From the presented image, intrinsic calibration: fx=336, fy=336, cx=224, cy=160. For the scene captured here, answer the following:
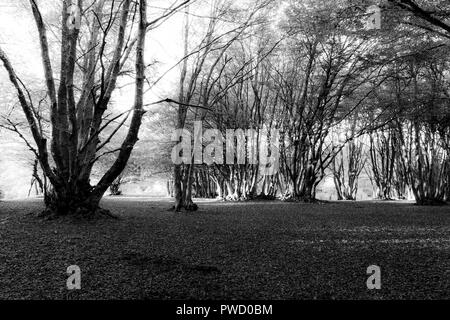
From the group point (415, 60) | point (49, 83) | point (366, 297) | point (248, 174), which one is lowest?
point (366, 297)

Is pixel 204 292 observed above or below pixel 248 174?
below

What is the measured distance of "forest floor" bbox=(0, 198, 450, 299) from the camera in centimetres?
288

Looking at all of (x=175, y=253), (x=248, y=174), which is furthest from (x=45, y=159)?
(x=248, y=174)

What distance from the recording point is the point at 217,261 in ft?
12.8

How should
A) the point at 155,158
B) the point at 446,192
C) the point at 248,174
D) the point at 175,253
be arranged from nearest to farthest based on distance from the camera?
Answer: the point at 175,253 < the point at 446,192 < the point at 248,174 < the point at 155,158

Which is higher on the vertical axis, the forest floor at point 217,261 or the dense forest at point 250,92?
the dense forest at point 250,92

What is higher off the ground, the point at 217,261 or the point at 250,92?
the point at 250,92

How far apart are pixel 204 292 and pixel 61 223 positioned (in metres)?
4.48

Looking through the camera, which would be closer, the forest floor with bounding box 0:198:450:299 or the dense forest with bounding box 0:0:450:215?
the forest floor with bounding box 0:198:450:299

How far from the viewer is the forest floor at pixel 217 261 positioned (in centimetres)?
288

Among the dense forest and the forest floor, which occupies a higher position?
the dense forest

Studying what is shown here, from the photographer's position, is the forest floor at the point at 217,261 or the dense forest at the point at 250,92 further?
the dense forest at the point at 250,92

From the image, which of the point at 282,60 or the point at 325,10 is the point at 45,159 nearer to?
the point at 325,10

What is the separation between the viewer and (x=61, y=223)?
6.27 metres
